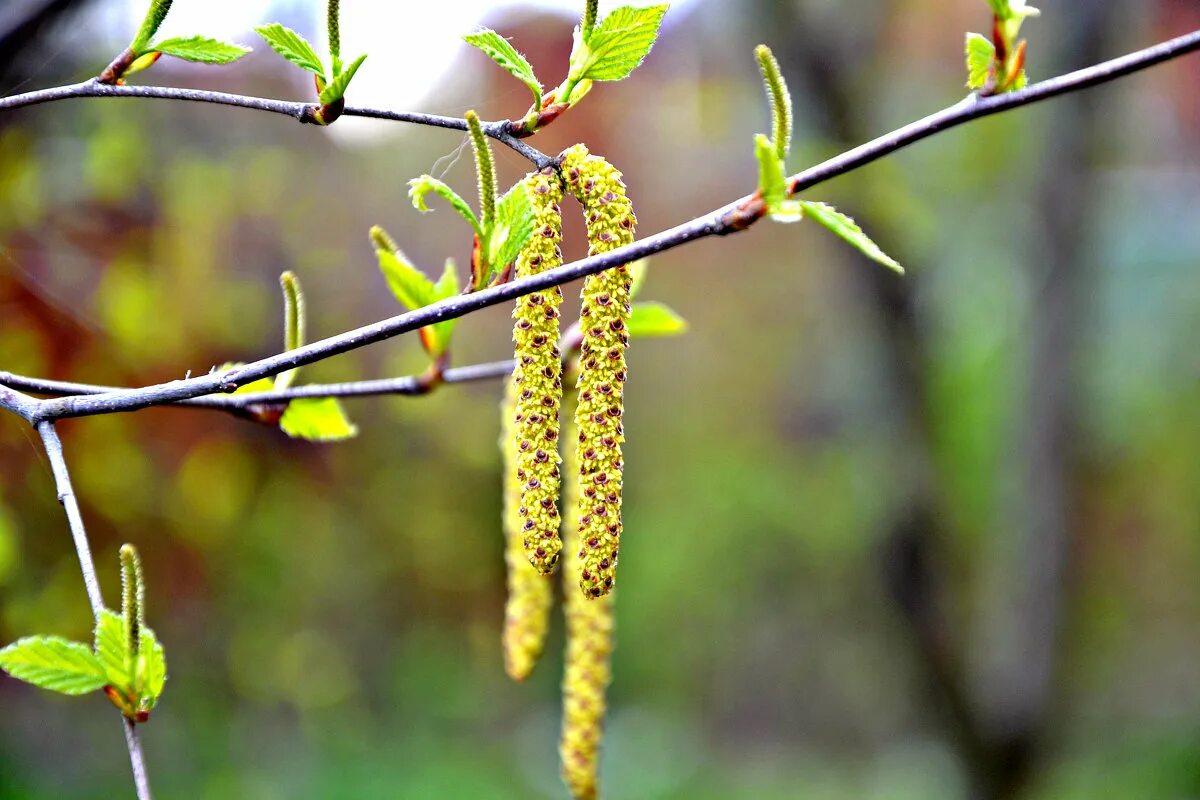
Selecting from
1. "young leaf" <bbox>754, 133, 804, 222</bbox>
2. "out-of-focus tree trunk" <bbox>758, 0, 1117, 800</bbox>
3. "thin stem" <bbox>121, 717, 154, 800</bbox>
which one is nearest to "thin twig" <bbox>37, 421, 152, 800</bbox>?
"thin stem" <bbox>121, 717, 154, 800</bbox>

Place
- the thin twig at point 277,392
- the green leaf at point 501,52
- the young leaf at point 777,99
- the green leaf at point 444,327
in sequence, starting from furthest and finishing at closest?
the green leaf at point 444,327, the thin twig at point 277,392, the green leaf at point 501,52, the young leaf at point 777,99

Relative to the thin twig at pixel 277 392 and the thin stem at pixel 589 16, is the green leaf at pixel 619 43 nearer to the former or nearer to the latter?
the thin stem at pixel 589 16

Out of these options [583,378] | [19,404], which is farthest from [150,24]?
[583,378]

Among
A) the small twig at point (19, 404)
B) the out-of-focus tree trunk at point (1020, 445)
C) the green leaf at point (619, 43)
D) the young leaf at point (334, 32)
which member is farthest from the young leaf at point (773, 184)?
the out-of-focus tree trunk at point (1020, 445)

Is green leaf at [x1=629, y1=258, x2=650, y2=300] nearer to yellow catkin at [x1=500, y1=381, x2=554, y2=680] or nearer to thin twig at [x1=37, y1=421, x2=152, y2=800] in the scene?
yellow catkin at [x1=500, y1=381, x2=554, y2=680]

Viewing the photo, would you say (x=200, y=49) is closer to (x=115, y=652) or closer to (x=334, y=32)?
(x=334, y=32)

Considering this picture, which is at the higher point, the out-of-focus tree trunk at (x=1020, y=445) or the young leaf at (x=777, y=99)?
the young leaf at (x=777, y=99)
